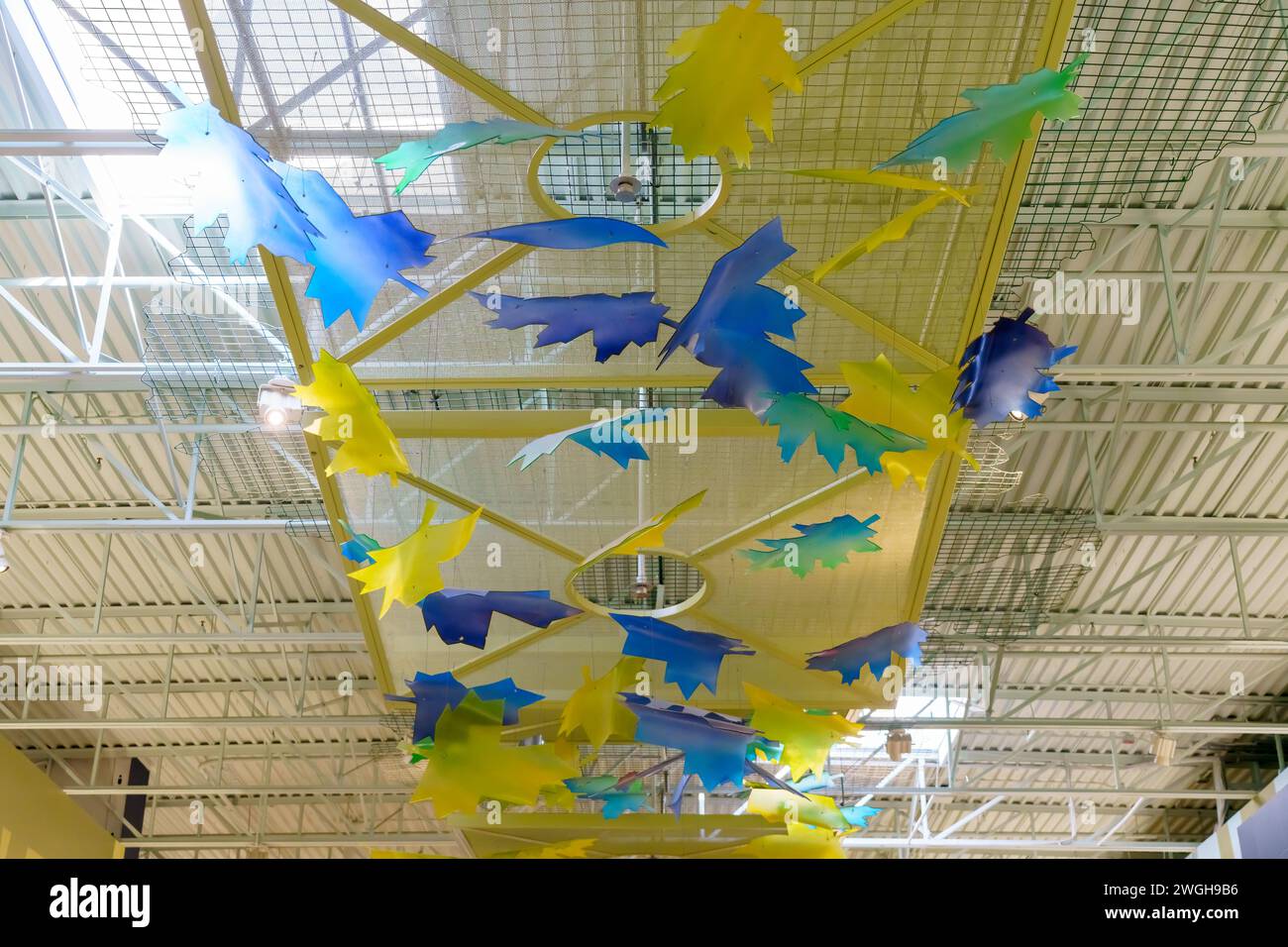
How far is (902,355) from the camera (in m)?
5.75

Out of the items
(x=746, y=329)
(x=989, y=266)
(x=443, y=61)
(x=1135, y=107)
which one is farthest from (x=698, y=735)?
(x=1135, y=107)

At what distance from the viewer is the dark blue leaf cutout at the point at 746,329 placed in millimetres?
4566

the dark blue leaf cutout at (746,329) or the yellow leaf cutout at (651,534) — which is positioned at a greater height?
the dark blue leaf cutout at (746,329)

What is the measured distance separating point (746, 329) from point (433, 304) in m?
1.58

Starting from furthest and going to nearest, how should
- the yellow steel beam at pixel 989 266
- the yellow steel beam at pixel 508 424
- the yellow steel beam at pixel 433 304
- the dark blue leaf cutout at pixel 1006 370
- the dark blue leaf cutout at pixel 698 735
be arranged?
the yellow steel beam at pixel 508 424, the dark blue leaf cutout at pixel 698 735, the yellow steel beam at pixel 433 304, the dark blue leaf cutout at pixel 1006 370, the yellow steel beam at pixel 989 266

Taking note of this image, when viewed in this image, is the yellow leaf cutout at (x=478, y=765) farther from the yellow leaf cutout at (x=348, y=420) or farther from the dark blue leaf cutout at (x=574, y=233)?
the dark blue leaf cutout at (x=574, y=233)

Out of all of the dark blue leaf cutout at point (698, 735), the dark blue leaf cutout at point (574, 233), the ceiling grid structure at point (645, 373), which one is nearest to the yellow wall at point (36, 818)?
the ceiling grid structure at point (645, 373)

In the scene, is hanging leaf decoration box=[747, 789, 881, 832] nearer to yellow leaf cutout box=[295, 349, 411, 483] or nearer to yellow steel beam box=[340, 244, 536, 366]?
yellow leaf cutout box=[295, 349, 411, 483]

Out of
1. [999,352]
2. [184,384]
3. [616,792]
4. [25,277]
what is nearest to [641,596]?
[616,792]

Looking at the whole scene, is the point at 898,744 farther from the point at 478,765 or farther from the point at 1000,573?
the point at 478,765

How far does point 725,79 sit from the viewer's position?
399cm

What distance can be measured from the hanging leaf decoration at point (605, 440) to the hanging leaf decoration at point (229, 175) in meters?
1.33
